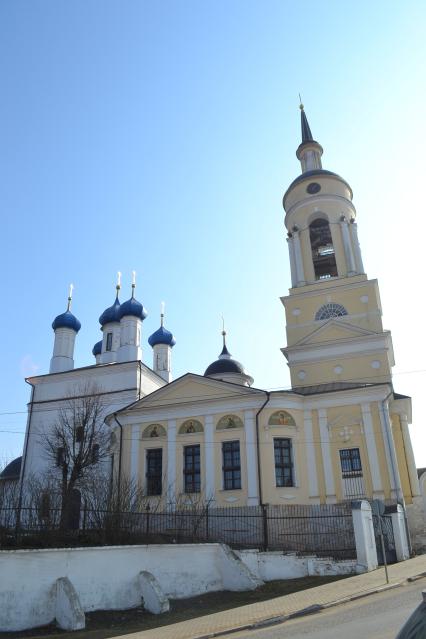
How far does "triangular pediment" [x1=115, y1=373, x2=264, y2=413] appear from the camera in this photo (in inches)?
883

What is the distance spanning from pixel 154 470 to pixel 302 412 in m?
6.68

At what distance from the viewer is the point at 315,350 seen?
2569 cm

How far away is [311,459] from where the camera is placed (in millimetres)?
21234

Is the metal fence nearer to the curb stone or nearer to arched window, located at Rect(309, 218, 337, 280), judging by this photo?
the curb stone

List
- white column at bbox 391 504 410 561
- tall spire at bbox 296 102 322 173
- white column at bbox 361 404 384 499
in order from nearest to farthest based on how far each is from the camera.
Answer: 1. white column at bbox 391 504 410 561
2. white column at bbox 361 404 384 499
3. tall spire at bbox 296 102 322 173

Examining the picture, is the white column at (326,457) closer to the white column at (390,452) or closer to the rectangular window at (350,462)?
the rectangular window at (350,462)

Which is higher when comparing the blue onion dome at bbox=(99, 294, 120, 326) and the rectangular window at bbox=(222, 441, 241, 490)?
the blue onion dome at bbox=(99, 294, 120, 326)

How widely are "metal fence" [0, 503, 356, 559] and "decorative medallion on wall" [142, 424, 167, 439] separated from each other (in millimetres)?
3271

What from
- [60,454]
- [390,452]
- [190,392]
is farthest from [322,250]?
[60,454]

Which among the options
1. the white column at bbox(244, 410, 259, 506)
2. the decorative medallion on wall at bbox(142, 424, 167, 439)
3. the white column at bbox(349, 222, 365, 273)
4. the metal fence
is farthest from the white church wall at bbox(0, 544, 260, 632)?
the white column at bbox(349, 222, 365, 273)

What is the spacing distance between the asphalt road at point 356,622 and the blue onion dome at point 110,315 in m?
26.5

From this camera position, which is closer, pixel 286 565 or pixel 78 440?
pixel 286 565

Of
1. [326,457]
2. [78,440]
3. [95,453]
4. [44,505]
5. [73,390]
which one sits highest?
[73,390]

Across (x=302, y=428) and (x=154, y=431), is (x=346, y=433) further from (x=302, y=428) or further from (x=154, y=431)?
(x=154, y=431)
